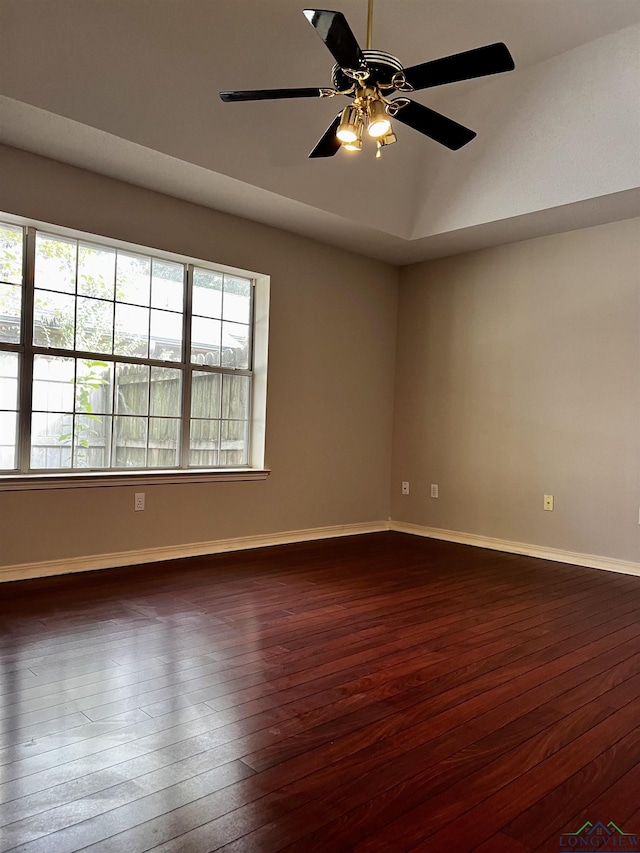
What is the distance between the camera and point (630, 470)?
14.3 feet

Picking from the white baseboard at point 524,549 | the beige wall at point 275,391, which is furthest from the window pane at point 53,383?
the white baseboard at point 524,549

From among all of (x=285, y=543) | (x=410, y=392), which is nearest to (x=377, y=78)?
(x=285, y=543)

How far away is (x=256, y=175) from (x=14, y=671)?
3.10 m

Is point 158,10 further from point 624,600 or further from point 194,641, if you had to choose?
point 624,600

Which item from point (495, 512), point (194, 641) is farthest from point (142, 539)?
point (495, 512)

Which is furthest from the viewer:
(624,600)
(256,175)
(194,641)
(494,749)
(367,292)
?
(367,292)

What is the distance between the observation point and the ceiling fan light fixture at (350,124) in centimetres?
248

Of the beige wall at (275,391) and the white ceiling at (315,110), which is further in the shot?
the beige wall at (275,391)

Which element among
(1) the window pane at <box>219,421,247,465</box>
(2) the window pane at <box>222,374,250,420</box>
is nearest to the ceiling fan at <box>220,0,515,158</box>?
(2) the window pane at <box>222,374,250,420</box>

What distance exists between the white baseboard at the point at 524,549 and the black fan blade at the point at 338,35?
3.63 m

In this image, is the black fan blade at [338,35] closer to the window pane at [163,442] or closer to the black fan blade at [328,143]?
the black fan blade at [328,143]

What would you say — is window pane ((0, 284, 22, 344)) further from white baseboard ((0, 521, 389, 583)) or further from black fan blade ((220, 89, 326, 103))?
black fan blade ((220, 89, 326, 103))

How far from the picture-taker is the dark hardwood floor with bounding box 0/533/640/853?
1514 mm

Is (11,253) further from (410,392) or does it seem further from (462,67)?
(410,392)
